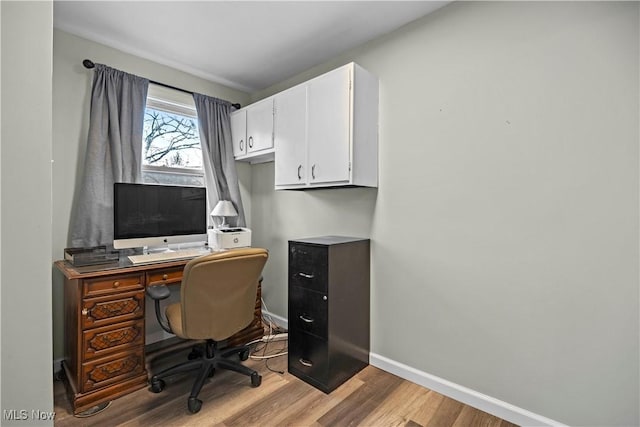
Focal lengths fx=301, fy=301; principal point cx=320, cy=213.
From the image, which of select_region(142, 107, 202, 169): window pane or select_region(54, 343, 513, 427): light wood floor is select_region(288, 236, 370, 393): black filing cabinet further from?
select_region(142, 107, 202, 169): window pane

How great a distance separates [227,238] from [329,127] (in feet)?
4.37

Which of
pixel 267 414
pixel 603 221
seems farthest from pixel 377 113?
pixel 267 414

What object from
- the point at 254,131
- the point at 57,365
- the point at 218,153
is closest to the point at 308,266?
the point at 254,131

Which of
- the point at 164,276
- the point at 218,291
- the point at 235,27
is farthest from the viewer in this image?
the point at 235,27

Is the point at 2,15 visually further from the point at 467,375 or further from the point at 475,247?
the point at 467,375

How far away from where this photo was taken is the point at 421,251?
2.08 m

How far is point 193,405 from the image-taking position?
1754 mm

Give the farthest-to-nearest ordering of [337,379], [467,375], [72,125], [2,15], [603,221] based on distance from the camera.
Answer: [72,125], [337,379], [467,375], [603,221], [2,15]

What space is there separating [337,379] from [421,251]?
41.1 inches

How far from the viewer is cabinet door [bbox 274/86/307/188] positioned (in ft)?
7.94

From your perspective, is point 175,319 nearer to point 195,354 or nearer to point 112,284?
point 112,284

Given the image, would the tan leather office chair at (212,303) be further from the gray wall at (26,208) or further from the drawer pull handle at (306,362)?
the gray wall at (26,208)

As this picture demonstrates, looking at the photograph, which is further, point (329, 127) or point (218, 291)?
point (329, 127)

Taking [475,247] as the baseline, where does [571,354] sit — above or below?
below
